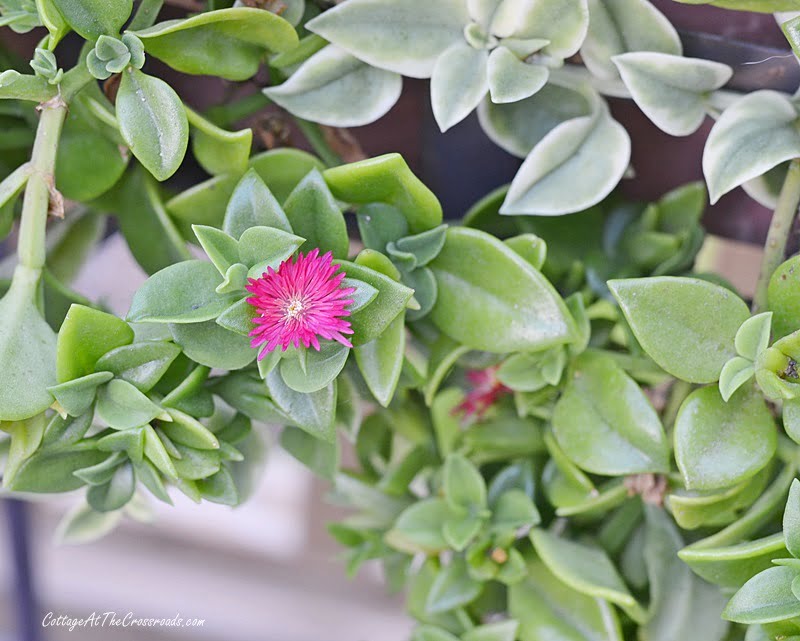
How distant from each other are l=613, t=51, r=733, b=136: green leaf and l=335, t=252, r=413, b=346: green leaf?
0.13 m

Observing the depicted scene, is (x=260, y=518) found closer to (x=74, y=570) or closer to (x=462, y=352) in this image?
(x=74, y=570)

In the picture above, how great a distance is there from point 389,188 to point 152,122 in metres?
0.09

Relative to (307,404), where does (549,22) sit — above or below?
above

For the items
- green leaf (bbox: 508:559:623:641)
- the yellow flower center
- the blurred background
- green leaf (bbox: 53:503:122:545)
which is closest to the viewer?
the yellow flower center

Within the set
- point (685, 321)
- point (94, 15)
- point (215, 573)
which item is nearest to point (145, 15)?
point (94, 15)

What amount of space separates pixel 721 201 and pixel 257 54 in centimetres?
26

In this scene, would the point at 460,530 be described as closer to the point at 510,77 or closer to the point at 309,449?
the point at 309,449

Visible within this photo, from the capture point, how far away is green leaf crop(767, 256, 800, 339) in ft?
1.01

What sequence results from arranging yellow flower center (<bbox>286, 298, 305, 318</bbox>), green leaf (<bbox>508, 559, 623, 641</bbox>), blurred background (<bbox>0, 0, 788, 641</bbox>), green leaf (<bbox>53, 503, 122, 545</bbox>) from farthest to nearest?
1. blurred background (<bbox>0, 0, 788, 641</bbox>)
2. green leaf (<bbox>53, 503, 122, 545</bbox>)
3. green leaf (<bbox>508, 559, 623, 641</bbox>)
4. yellow flower center (<bbox>286, 298, 305, 318</bbox>)

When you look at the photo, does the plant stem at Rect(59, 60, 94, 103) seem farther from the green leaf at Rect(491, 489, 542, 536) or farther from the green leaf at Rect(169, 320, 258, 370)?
the green leaf at Rect(491, 489, 542, 536)

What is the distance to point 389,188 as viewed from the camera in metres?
0.33

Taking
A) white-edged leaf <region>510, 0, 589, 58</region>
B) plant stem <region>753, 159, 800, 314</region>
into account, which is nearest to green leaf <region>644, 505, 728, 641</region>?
plant stem <region>753, 159, 800, 314</region>

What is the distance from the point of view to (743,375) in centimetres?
31

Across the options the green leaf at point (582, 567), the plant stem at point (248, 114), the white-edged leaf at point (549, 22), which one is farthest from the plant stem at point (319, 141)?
the green leaf at point (582, 567)
